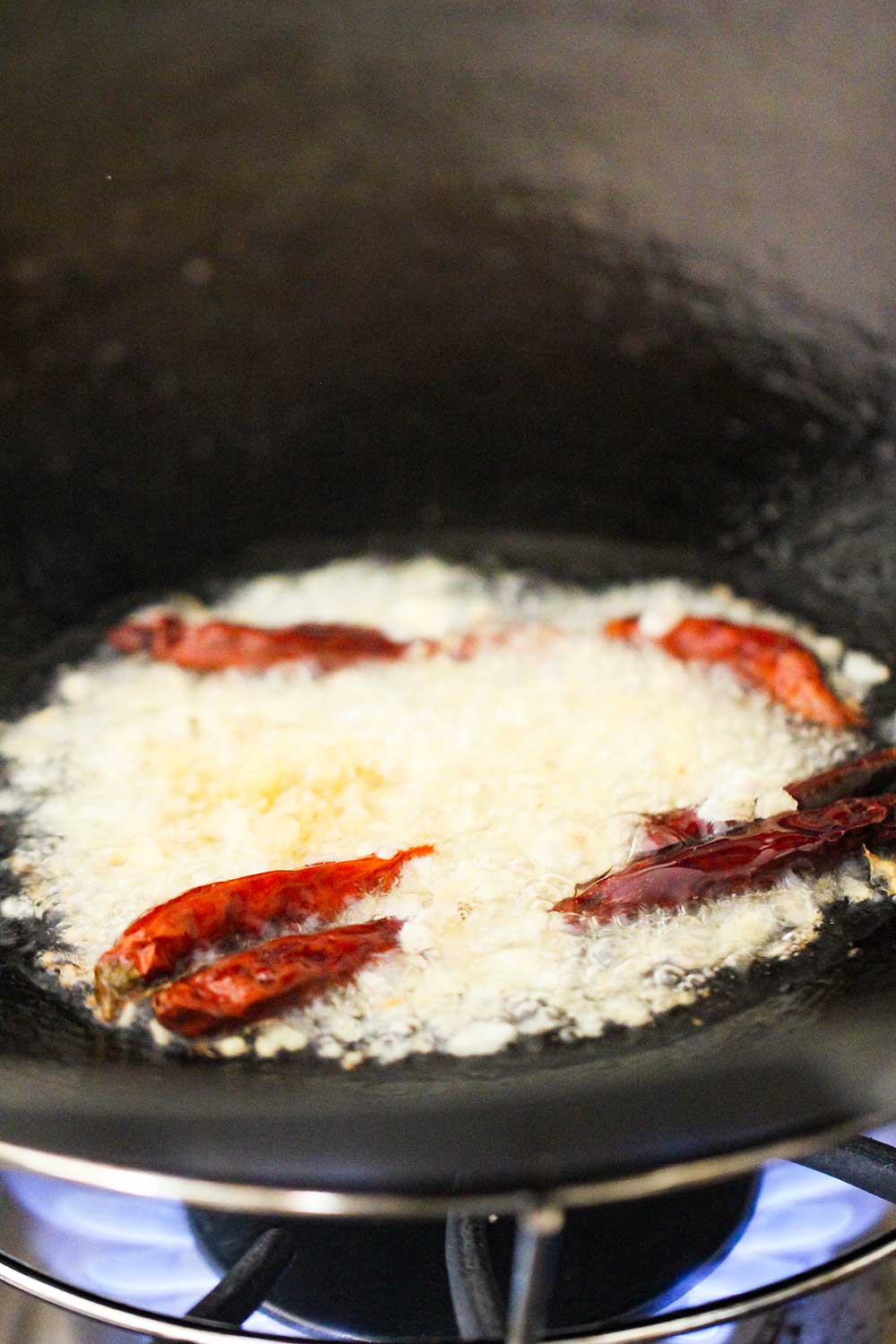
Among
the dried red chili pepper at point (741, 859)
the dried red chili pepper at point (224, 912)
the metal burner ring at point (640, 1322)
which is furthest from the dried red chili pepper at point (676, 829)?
the metal burner ring at point (640, 1322)

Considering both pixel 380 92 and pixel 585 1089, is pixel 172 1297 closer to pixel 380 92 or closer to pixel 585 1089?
pixel 585 1089

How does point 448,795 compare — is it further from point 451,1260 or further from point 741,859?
point 451,1260

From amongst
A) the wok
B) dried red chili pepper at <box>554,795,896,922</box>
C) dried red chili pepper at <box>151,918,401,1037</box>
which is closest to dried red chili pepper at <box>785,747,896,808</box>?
dried red chili pepper at <box>554,795,896,922</box>

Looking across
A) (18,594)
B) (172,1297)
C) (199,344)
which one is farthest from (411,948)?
(199,344)

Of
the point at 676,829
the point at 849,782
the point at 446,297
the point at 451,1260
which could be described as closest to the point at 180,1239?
the point at 451,1260

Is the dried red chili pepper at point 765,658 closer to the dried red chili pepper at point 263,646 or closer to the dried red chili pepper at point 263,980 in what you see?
the dried red chili pepper at point 263,646

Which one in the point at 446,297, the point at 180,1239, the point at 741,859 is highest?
the point at 446,297
